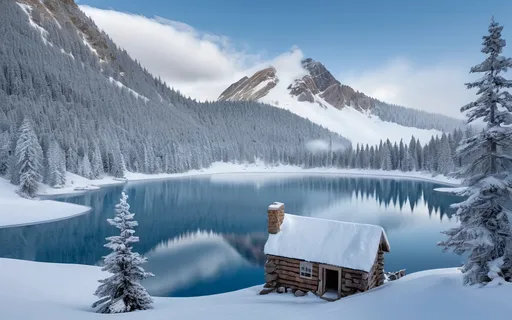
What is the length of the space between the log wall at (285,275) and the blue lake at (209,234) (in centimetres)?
575

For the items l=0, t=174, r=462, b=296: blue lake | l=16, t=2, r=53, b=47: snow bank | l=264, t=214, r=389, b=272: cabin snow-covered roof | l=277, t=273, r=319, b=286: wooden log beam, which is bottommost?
l=0, t=174, r=462, b=296: blue lake

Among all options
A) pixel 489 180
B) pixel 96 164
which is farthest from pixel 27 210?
pixel 489 180

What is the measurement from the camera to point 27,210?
151ft

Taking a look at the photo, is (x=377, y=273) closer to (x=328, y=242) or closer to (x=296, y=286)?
(x=328, y=242)

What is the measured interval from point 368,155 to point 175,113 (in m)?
113

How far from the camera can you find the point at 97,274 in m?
23.9

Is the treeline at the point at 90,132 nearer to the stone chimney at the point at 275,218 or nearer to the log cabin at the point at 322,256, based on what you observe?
the stone chimney at the point at 275,218

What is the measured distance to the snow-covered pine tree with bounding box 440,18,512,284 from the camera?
12.4 metres

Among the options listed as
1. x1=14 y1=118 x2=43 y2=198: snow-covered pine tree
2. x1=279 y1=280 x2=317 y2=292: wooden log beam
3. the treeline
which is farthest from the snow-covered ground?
the treeline

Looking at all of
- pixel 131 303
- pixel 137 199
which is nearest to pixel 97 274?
pixel 131 303

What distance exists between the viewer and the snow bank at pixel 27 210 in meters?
42.7

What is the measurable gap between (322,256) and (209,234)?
2425 centimetres

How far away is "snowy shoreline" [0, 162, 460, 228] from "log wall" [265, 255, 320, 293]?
3904 cm

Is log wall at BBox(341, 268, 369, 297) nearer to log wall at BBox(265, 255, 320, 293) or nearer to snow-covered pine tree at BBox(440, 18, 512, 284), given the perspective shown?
log wall at BBox(265, 255, 320, 293)
